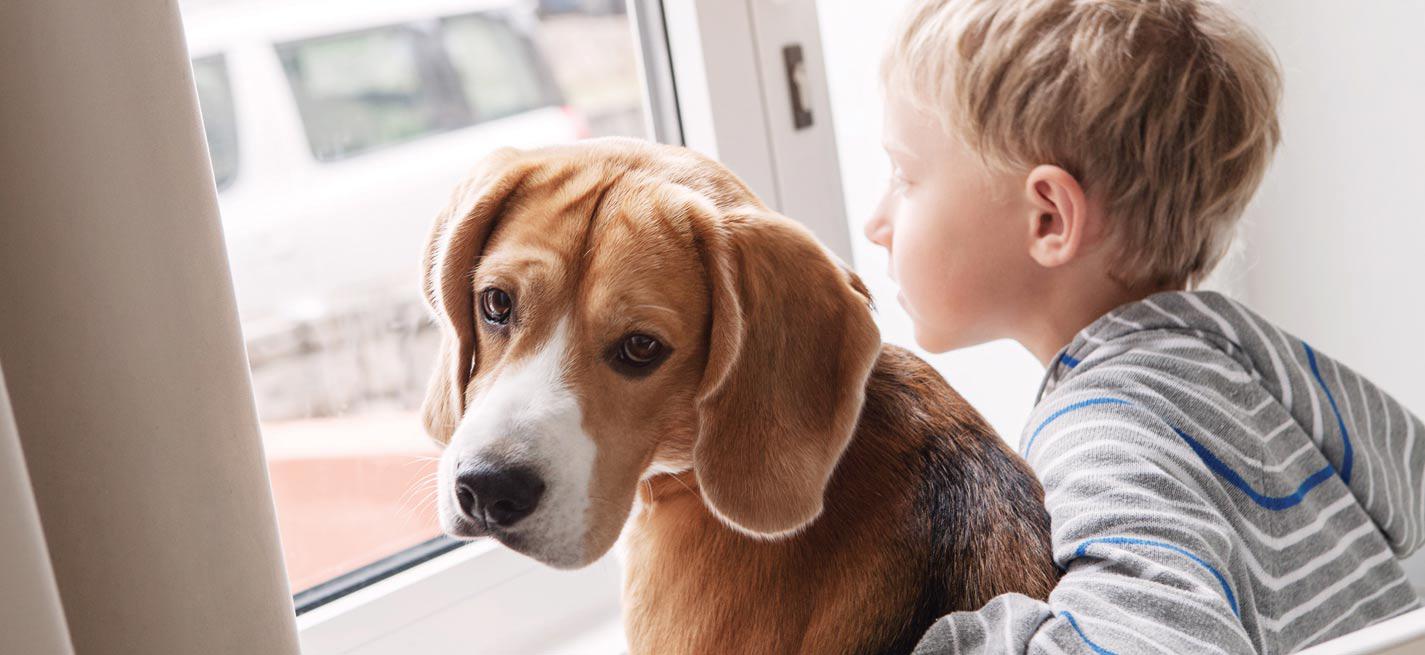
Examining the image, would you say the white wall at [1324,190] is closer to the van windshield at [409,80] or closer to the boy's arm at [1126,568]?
the van windshield at [409,80]

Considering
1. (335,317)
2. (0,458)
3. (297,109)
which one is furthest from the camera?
(335,317)

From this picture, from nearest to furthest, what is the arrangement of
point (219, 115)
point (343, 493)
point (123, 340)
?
1. point (123, 340)
2. point (219, 115)
3. point (343, 493)

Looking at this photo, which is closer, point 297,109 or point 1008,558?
point 1008,558

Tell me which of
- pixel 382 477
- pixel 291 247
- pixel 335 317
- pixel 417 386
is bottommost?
pixel 382 477

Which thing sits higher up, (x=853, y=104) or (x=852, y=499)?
(x=853, y=104)

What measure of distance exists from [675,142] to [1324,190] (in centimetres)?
122

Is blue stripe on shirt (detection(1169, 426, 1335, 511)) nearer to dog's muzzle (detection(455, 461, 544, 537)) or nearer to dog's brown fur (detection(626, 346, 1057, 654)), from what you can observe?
dog's brown fur (detection(626, 346, 1057, 654))

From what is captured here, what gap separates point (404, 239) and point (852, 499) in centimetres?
91

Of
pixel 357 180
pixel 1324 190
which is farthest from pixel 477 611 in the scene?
pixel 1324 190

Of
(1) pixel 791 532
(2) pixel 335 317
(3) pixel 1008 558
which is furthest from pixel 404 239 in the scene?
(3) pixel 1008 558

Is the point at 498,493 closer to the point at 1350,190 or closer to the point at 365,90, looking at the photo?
the point at 365,90

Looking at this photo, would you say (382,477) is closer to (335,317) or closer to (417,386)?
(417,386)

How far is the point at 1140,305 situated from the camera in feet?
4.50

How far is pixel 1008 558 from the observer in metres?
1.12
